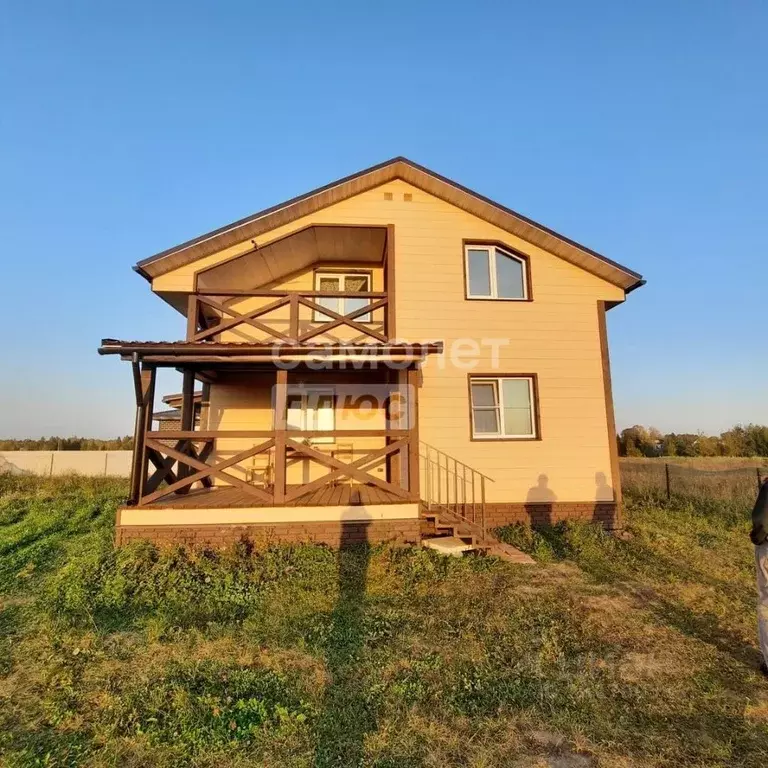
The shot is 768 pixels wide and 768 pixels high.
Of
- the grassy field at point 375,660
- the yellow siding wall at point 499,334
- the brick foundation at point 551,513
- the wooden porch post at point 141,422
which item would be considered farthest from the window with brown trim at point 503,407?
the wooden porch post at point 141,422

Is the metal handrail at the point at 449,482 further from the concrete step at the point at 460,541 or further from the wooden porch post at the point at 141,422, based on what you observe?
the wooden porch post at the point at 141,422

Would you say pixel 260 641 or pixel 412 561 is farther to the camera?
pixel 412 561

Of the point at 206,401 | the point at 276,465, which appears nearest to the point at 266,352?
the point at 276,465

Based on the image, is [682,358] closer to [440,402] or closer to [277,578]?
[440,402]

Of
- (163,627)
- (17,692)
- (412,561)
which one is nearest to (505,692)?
(412,561)

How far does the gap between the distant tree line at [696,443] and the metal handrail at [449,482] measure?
71.3 feet

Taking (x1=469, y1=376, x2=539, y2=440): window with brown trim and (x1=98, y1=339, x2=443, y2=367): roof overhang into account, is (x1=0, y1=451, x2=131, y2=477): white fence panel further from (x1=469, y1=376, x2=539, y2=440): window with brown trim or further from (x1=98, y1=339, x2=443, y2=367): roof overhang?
(x1=469, y1=376, x2=539, y2=440): window with brown trim

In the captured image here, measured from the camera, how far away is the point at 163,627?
4.62 m

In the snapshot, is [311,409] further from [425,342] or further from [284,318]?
[425,342]

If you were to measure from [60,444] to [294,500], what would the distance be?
29560 millimetres

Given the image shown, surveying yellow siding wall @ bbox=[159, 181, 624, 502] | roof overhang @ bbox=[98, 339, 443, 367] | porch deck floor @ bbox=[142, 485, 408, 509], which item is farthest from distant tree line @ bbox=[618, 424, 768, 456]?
roof overhang @ bbox=[98, 339, 443, 367]

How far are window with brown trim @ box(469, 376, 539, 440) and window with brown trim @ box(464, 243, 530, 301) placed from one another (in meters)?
1.91

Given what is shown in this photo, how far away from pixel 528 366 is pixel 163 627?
7821 mm

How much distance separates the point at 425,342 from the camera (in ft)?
29.1
